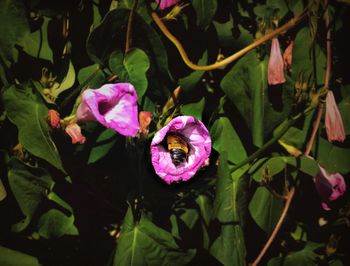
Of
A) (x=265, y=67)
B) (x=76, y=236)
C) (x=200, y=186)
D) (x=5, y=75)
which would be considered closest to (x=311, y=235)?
(x=200, y=186)

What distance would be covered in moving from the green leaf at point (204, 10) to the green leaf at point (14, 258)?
61 centimetres

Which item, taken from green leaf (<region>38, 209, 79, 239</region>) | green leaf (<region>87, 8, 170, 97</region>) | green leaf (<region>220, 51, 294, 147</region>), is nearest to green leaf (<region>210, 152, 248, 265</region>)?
green leaf (<region>220, 51, 294, 147</region>)

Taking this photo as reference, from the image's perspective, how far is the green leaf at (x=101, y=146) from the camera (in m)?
0.82

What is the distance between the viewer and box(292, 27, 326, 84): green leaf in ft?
3.05

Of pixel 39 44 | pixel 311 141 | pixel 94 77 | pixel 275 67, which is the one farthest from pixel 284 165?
pixel 39 44

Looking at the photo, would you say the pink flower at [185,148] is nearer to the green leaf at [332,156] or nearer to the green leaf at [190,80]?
the green leaf at [190,80]

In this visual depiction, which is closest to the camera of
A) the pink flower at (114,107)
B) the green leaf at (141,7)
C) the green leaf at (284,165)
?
the pink flower at (114,107)

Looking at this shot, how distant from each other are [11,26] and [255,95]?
1.72 ft

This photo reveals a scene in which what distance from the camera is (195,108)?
90 centimetres

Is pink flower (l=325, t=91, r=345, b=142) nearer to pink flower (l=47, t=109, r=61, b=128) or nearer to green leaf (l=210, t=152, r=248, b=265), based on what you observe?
green leaf (l=210, t=152, r=248, b=265)

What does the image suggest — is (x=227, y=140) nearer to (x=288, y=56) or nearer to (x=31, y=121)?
(x=288, y=56)

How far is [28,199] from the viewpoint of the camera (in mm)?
764

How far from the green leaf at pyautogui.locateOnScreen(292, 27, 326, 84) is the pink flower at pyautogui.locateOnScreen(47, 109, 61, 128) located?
0.55 m

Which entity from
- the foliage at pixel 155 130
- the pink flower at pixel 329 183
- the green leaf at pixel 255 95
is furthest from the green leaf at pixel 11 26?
the pink flower at pixel 329 183
